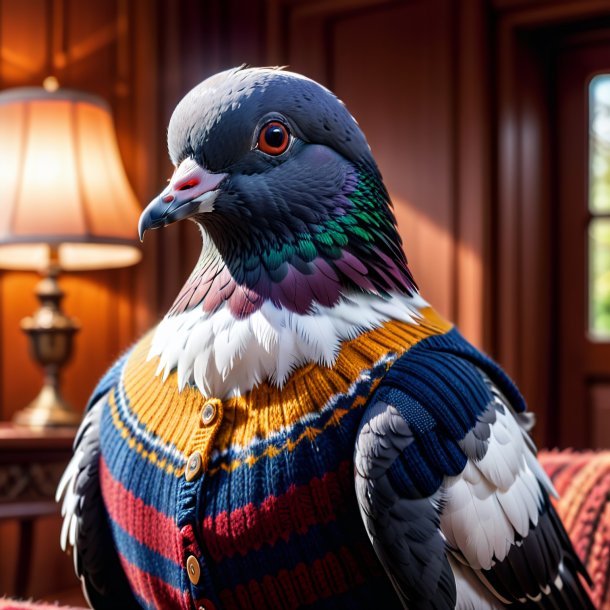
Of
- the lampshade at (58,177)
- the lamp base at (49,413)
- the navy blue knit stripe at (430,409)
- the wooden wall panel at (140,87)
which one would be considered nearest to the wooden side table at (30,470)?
the lamp base at (49,413)

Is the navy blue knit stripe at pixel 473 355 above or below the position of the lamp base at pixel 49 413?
above

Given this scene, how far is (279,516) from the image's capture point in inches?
17.1

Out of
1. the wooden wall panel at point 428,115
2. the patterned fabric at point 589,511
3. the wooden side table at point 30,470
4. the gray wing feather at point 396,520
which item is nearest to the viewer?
the gray wing feather at point 396,520

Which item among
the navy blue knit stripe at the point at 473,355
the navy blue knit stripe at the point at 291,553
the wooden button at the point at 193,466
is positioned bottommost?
the navy blue knit stripe at the point at 291,553

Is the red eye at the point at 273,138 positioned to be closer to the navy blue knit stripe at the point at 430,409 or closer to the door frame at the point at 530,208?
the navy blue knit stripe at the point at 430,409

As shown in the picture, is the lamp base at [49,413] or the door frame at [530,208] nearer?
the lamp base at [49,413]

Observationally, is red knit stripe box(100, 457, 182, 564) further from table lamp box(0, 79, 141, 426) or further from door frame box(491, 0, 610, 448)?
door frame box(491, 0, 610, 448)

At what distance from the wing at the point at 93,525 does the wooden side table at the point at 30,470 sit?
800 mm

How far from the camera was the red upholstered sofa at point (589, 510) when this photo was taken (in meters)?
0.76

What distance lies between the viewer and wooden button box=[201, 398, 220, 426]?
0.45m

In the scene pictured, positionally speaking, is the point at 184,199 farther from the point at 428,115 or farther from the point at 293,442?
the point at 428,115

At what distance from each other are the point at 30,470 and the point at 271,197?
3.44 feet

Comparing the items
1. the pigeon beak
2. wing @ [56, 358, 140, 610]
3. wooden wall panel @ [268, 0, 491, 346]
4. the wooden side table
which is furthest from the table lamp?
the pigeon beak

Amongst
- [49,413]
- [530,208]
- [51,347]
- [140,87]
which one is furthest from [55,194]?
[530,208]
